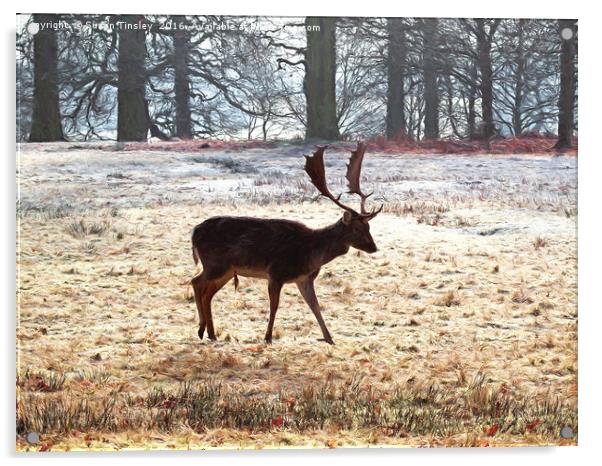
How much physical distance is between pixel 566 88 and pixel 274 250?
2009mm

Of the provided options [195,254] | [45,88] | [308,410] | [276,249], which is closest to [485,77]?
[276,249]

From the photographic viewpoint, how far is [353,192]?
612 cm

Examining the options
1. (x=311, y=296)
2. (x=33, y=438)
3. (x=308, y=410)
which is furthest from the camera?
(x=311, y=296)

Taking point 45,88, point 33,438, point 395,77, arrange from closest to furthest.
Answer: point 33,438 < point 45,88 < point 395,77

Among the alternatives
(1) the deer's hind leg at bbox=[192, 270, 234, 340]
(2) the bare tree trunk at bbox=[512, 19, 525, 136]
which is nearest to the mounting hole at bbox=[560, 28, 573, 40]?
(2) the bare tree trunk at bbox=[512, 19, 525, 136]

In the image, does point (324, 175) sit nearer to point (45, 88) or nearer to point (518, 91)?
point (518, 91)

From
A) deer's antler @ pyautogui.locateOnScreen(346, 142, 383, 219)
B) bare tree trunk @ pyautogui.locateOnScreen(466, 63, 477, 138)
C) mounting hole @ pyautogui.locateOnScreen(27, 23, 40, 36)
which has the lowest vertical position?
deer's antler @ pyautogui.locateOnScreen(346, 142, 383, 219)

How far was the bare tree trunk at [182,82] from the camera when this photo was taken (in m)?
6.07

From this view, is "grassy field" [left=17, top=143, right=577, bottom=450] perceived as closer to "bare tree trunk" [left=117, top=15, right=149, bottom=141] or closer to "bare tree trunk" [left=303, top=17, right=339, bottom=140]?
"bare tree trunk" [left=117, top=15, right=149, bottom=141]

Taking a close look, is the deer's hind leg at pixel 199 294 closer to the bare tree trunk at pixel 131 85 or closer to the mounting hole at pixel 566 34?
the bare tree trunk at pixel 131 85

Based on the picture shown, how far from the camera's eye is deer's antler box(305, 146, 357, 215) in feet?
20.0

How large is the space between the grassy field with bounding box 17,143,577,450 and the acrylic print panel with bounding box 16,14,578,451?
0.04ft

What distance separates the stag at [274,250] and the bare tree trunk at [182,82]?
60 cm

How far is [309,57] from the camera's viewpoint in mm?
6176
